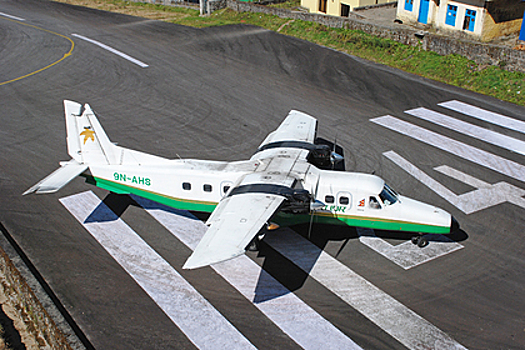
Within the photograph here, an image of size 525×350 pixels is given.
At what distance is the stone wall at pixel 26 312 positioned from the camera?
17078mm

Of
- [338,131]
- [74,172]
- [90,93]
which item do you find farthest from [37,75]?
[338,131]

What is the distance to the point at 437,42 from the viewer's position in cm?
4241

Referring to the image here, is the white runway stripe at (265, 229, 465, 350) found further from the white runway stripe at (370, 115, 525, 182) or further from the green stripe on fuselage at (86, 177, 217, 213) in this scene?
the white runway stripe at (370, 115, 525, 182)

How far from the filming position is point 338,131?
32719mm

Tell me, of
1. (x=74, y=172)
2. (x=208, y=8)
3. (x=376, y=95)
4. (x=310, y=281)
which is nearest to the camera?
(x=310, y=281)

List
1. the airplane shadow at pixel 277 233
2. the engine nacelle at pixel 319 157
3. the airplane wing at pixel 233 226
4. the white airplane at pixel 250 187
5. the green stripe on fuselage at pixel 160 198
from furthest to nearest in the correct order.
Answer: the engine nacelle at pixel 319 157 → the green stripe on fuselage at pixel 160 198 → the airplane shadow at pixel 277 233 → the white airplane at pixel 250 187 → the airplane wing at pixel 233 226

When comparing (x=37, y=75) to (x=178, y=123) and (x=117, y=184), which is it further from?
(x=117, y=184)

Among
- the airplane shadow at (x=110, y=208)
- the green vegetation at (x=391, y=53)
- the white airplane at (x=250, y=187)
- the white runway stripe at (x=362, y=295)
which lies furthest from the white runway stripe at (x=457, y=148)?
the airplane shadow at (x=110, y=208)

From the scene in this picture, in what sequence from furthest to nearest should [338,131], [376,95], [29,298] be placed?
[376,95], [338,131], [29,298]

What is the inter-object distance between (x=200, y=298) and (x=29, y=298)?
6829 millimetres

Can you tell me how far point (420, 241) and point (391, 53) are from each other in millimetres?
28226

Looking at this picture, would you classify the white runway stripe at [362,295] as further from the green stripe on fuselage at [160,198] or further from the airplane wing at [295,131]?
the airplane wing at [295,131]

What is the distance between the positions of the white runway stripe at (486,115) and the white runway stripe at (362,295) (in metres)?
20.4

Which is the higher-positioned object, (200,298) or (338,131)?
(338,131)
